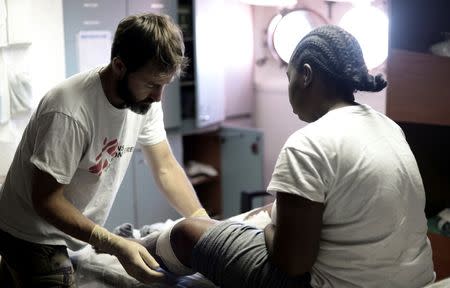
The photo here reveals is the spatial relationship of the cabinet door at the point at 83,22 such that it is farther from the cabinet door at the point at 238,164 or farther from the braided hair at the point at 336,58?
the braided hair at the point at 336,58

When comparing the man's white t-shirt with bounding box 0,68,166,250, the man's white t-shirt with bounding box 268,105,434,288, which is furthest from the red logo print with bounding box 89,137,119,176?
the man's white t-shirt with bounding box 268,105,434,288

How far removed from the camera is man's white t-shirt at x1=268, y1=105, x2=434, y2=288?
1.24 meters

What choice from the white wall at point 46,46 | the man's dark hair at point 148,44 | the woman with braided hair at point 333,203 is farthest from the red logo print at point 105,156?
the white wall at point 46,46

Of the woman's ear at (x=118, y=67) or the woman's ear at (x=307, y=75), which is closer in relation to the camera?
the woman's ear at (x=307, y=75)

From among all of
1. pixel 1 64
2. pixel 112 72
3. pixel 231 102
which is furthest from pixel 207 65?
pixel 112 72

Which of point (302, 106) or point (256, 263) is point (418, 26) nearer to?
point (302, 106)

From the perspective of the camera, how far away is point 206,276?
1.44m

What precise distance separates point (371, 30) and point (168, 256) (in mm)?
1993

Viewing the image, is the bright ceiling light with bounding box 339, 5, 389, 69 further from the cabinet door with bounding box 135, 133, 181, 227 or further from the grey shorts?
the grey shorts

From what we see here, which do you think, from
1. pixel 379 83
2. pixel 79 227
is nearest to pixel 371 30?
pixel 379 83

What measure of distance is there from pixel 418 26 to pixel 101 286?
57.2 inches

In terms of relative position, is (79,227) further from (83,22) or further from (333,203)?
(83,22)

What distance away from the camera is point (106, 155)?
1.63 m

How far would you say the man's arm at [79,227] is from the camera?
1.47 m
